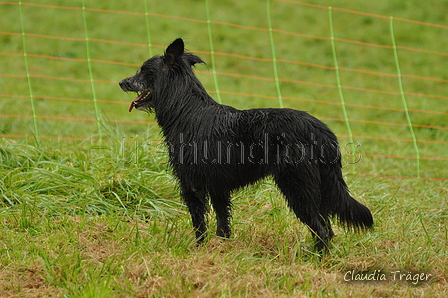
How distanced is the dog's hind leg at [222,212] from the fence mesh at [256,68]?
2.83 meters

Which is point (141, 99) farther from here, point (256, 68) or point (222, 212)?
point (256, 68)

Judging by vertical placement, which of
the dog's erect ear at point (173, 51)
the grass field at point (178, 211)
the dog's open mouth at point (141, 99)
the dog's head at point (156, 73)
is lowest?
the grass field at point (178, 211)

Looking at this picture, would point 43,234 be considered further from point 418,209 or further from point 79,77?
point 79,77

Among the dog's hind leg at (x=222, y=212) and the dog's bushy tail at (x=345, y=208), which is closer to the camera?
the dog's bushy tail at (x=345, y=208)

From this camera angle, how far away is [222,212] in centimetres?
409

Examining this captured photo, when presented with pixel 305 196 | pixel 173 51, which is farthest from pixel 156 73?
pixel 305 196

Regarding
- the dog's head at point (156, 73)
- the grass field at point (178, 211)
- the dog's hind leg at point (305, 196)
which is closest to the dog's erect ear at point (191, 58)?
the dog's head at point (156, 73)

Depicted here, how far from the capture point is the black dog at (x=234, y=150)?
3627 mm

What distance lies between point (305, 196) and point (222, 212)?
28.9 inches

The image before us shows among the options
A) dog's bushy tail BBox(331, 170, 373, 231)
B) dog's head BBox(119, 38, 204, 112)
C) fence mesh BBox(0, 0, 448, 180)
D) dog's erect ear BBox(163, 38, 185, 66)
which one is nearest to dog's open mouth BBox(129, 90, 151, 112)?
dog's head BBox(119, 38, 204, 112)

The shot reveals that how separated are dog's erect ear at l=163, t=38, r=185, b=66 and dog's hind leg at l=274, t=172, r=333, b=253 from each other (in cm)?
110

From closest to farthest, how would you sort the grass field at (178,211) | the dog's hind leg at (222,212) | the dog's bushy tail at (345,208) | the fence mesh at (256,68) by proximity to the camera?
the grass field at (178,211) → the dog's bushy tail at (345,208) → the dog's hind leg at (222,212) → the fence mesh at (256,68)

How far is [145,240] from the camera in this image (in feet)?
12.5

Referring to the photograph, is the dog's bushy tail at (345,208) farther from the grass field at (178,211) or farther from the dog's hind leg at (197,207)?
the dog's hind leg at (197,207)
